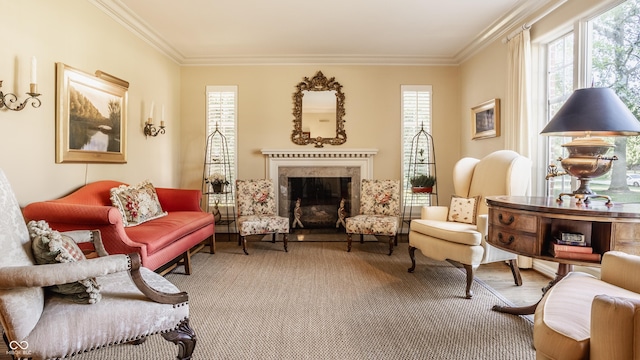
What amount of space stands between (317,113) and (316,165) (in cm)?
82

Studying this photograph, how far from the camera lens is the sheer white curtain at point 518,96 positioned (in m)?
3.53

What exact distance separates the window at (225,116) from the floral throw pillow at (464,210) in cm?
332

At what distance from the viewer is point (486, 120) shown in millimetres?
4523

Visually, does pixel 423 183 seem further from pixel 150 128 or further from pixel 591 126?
pixel 150 128

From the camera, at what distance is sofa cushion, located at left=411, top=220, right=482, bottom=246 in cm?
287

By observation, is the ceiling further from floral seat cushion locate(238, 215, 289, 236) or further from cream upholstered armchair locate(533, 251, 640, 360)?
cream upholstered armchair locate(533, 251, 640, 360)

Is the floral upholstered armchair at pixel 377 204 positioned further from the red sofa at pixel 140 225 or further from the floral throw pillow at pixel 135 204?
the floral throw pillow at pixel 135 204

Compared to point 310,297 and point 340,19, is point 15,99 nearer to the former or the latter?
point 310,297

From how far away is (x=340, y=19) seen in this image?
3943 mm

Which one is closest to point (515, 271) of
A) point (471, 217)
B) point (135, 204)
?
point (471, 217)

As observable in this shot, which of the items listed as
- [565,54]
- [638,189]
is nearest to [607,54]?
[565,54]

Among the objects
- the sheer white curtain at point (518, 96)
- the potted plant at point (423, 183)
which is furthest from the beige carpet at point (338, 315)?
the sheer white curtain at point (518, 96)

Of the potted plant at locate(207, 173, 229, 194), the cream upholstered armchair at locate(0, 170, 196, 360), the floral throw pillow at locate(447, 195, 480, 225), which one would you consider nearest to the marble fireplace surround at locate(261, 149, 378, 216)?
the potted plant at locate(207, 173, 229, 194)

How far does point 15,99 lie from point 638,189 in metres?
4.71
